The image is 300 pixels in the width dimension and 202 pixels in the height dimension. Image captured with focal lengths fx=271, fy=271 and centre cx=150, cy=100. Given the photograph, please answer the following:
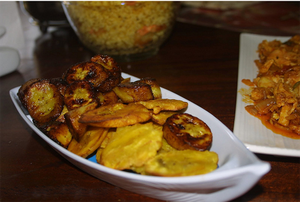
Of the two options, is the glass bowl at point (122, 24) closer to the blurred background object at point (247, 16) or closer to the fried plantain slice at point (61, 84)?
the fried plantain slice at point (61, 84)

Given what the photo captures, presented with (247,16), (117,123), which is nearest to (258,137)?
(117,123)

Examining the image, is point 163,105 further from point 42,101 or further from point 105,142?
point 42,101

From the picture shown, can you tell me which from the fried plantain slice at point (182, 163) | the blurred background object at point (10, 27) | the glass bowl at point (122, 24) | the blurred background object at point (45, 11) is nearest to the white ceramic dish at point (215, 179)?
the fried plantain slice at point (182, 163)

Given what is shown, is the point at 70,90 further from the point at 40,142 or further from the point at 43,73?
the point at 43,73

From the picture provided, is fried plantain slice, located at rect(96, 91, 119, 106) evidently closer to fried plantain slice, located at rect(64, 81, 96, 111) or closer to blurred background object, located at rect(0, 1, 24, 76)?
fried plantain slice, located at rect(64, 81, 96, 111)

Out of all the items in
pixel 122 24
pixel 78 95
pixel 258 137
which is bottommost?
pixel 258 137

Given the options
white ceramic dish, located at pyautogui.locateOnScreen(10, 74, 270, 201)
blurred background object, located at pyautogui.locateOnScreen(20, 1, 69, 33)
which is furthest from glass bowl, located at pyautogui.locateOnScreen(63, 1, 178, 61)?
white ceramic dish, located at pyautogui.locateOnScreen(10, 74, 270, 201)
